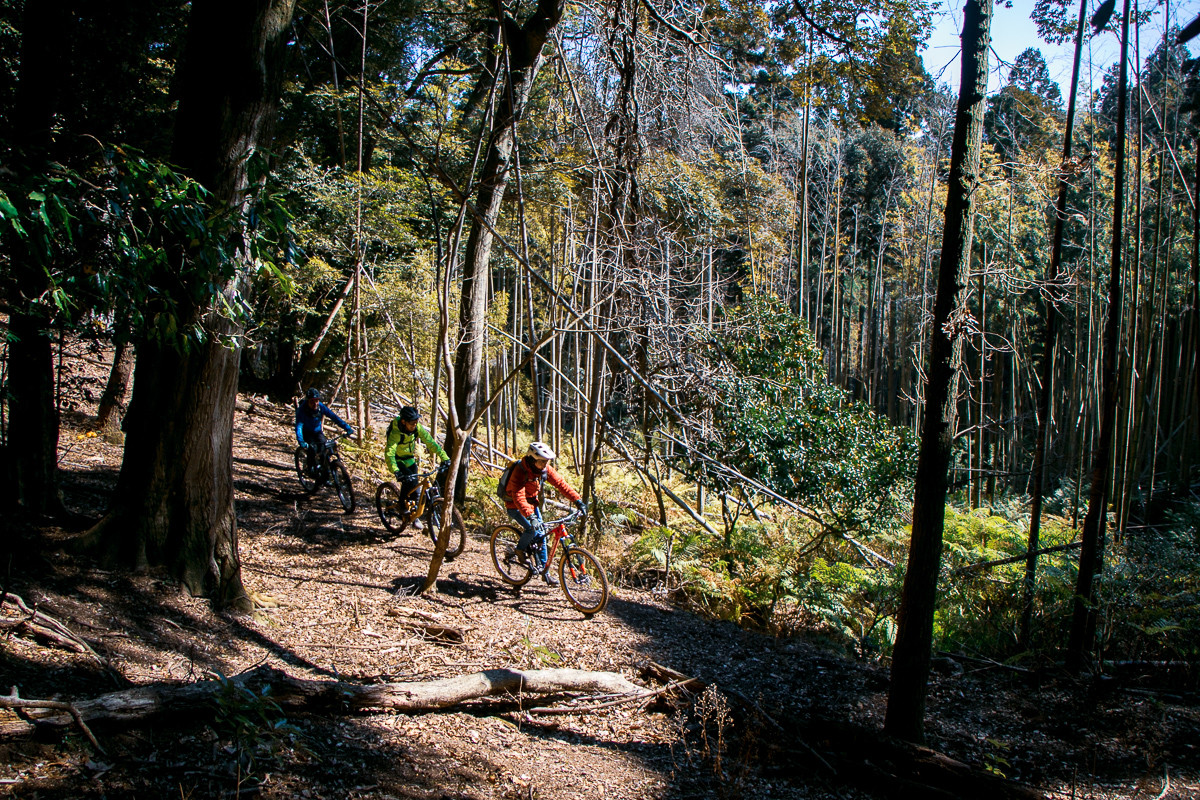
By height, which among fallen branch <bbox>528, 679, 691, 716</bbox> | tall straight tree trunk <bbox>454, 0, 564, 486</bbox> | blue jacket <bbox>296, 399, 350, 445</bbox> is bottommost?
fallen branch <bbox>528, 679, 691, 716</bbox>

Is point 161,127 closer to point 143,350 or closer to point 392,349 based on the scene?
point 143,350

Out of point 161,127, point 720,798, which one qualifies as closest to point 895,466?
point 720,798

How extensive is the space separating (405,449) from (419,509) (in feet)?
2.41

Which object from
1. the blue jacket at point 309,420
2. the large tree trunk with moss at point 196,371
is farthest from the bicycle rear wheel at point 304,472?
the large tree trunk with moss at point 196,371

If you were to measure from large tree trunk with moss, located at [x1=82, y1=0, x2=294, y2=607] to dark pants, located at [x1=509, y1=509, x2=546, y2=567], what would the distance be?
2807 millimetres

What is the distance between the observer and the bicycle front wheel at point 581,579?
691 cm

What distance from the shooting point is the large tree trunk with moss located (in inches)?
191

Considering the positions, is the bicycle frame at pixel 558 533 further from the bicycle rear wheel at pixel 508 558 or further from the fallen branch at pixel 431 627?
the fallen branch at pixel 431 627

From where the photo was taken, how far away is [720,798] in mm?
3922

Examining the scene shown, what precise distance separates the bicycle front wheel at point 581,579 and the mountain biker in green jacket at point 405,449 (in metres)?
1.96

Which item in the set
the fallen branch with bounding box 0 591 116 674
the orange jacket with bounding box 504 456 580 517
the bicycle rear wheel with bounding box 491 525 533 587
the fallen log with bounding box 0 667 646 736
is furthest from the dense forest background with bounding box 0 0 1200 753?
the fallen log with bounding box 0 667 646 736

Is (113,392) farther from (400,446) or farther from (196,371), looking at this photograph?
(196,371)

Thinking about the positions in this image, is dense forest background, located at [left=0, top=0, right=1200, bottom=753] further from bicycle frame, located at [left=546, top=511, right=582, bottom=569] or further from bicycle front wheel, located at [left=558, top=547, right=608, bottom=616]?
bicycle front wheel, located at [left=558, top=547, right=608, bottom=616]

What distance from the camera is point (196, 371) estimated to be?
194 inches
